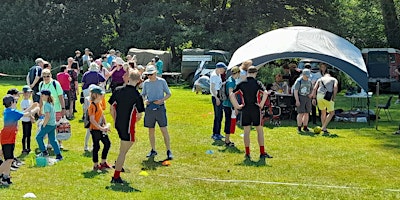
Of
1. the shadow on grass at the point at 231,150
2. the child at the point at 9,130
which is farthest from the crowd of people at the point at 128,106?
the shadow on grass at the point at 231,150

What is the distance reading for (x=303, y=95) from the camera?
15.4m

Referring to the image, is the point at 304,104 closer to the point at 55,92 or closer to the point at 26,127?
the point at 55,92

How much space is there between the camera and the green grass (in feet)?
29.6

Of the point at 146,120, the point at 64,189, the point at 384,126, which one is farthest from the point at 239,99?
the point at 384,126

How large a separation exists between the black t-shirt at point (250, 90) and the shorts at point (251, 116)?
93 millimetres

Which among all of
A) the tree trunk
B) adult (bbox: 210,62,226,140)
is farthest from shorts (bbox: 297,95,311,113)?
the tree trunk

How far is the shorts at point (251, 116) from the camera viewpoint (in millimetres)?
11531

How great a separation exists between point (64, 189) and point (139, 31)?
29783 mm

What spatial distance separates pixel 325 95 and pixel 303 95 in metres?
0.57

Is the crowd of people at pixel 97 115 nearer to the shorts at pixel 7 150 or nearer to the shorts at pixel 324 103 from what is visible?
the shorts at pixel 7 150

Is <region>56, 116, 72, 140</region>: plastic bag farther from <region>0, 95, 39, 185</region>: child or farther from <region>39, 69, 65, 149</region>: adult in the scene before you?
<region>0, 95, 39, 185</region>: child

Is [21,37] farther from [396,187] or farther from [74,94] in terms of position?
[396,187]

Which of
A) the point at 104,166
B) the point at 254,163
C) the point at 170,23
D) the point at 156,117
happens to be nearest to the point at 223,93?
the point at 156,117

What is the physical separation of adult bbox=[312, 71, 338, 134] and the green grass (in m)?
0.62
